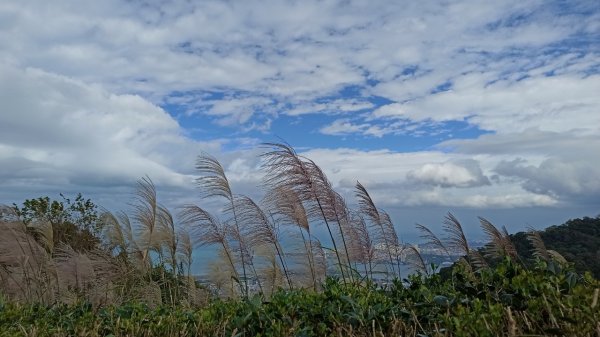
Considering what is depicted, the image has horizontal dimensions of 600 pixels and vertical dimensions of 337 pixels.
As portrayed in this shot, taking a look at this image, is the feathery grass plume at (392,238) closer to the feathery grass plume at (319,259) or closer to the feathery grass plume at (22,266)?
the feathery grass plume at (319,259)

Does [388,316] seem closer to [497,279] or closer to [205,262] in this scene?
[497,279]

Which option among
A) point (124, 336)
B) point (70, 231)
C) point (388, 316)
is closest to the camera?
point (388, 316)

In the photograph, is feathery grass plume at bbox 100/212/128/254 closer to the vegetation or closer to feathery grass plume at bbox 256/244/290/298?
the vegetation

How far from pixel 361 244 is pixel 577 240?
778 centimetres

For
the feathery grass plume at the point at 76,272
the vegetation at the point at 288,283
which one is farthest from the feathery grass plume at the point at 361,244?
the feathery grass plume at the point at 76,272

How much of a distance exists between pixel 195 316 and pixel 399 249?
11.2 feet

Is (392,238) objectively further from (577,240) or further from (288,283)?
(577,240)

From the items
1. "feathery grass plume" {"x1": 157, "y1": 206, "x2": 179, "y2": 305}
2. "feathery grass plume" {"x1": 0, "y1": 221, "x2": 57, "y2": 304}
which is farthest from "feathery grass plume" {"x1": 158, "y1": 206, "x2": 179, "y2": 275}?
"feathery grass plume" {"x1": 0, "y1": 221, "x2": 57, "y2": 304}

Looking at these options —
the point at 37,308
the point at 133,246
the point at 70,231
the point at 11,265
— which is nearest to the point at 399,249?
the point at 133,246

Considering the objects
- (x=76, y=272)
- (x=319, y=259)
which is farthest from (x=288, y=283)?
(x=76, y=272)

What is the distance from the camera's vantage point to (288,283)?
5.53 meters

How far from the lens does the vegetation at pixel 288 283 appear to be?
7.41ft

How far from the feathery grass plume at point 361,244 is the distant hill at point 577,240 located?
150 centimetres

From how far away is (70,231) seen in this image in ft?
40.3
